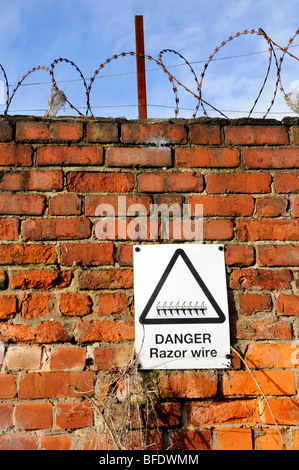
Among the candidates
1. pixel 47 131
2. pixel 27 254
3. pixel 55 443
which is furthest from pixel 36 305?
pixel 47 131

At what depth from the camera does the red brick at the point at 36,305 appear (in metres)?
1.81

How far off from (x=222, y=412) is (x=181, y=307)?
17.4 inches

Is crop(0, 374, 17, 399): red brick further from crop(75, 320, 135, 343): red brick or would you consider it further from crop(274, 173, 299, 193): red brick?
crop(274, 173, 299, 193): red brick

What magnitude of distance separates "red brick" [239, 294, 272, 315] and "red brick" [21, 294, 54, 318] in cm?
80

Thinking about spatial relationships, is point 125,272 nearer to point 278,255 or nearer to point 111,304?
point 111,304

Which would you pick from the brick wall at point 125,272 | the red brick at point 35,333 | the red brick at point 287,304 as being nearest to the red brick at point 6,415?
the brick wall at point 125,272

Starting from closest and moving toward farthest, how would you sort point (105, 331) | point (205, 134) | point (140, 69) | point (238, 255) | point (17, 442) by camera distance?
1. point (17, 442)
2. point (105, 331)
3. point (238, 255)
4. point (205, 134)
5. point (140, 69)

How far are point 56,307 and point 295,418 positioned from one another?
106 centimetres

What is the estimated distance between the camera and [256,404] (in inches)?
69.3

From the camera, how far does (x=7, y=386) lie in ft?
5.69

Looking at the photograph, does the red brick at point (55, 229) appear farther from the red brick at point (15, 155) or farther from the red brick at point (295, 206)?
the red brick at point (295, 206)

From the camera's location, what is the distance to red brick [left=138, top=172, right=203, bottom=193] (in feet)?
6.37

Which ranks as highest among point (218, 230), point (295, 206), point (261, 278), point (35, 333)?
point (295, 206)

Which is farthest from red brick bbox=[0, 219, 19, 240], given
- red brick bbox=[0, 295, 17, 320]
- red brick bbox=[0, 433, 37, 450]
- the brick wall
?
red brick bbox=[0, 433, 37, 450]
